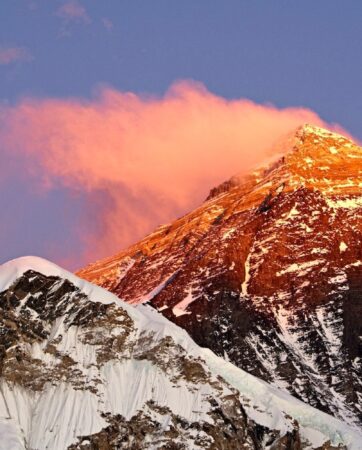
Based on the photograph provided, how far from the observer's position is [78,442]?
19750 cm

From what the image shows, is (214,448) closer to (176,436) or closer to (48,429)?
(176,436)

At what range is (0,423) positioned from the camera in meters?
200

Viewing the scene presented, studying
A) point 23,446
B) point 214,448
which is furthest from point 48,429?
point 214,448

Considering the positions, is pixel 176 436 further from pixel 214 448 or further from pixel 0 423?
pixel 0 423

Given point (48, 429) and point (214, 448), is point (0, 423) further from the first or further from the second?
point (214, 448)

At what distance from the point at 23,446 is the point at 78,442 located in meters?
5.55

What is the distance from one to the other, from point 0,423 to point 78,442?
338 inches

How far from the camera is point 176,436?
19950cm

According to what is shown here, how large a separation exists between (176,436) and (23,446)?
15.6 metres

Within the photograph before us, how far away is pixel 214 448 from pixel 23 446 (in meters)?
19.4

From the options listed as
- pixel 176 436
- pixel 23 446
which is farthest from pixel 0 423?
pixel 176 436

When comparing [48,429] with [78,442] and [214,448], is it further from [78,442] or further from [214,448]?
[214,448]

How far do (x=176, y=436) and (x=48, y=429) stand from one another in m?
13.1
